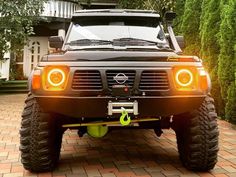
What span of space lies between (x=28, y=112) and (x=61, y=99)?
1.95 ft

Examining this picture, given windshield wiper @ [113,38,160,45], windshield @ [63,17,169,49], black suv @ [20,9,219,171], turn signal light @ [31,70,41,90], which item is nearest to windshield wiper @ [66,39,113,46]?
windshield @ [63,17,169,49]

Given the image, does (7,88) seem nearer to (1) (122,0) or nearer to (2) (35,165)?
(1) (122,0)

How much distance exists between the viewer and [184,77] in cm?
399

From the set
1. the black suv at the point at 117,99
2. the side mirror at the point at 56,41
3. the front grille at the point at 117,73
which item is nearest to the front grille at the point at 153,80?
the black suv at the point at 117,99

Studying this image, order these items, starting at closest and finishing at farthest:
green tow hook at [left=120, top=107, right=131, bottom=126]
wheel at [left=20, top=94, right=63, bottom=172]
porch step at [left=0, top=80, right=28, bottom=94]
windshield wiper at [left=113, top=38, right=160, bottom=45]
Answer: green tow hook at [left=120, top=107, right=131, bottom=126]
wheel at [left=20, top=94, right=63, bottom=172]
windshield wiper at [left=113, top=38, right=160, bottom=45]
porch step at [left=0, top=80, right=28, bottom=94]

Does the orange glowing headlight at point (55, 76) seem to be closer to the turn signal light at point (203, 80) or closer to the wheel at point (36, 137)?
the wheel at point (36, 137)

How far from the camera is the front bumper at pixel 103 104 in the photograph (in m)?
3.89

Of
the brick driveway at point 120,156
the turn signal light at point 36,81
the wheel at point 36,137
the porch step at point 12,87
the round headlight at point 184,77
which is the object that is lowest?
the porch step at point 12,87

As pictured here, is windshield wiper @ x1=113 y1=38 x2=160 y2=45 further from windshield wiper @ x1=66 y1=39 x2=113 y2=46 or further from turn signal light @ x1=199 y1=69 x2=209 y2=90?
turn signal light @ x1=199 y1=69 x2=209 y2=90

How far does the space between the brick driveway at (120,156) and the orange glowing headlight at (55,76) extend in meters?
1.11

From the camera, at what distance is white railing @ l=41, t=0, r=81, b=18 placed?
18.8m

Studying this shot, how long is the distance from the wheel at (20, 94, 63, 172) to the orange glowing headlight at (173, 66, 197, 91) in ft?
4.83

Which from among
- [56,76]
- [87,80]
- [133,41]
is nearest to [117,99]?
[87,80]

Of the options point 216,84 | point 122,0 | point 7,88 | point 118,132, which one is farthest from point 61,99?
point 122,0
